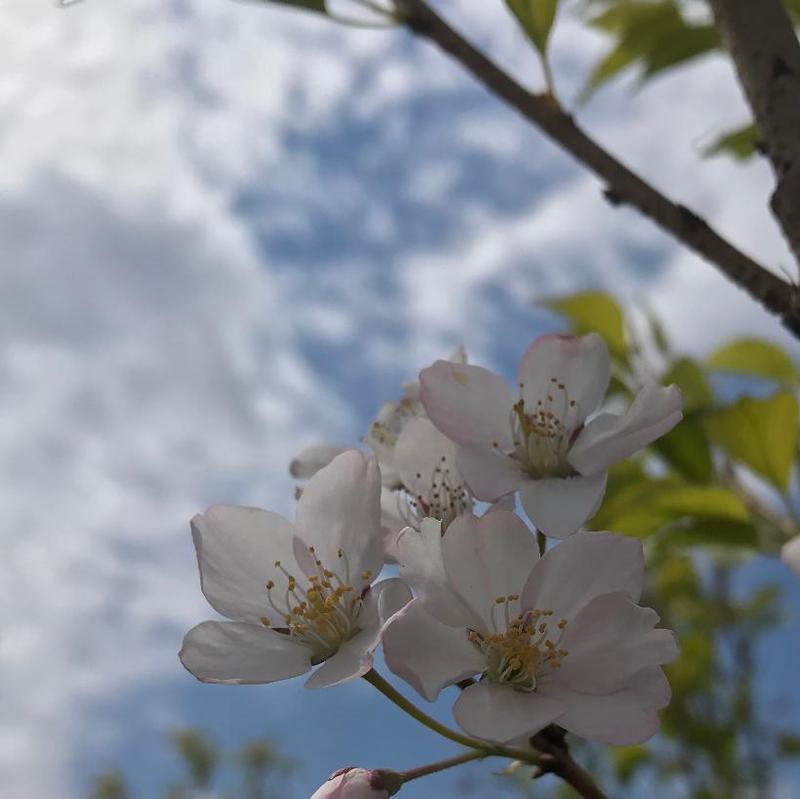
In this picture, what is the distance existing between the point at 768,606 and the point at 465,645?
2.16 m

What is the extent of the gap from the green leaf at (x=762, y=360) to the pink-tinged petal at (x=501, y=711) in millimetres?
804

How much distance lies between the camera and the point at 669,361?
1229 millimetres

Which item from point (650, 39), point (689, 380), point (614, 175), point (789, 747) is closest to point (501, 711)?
point (614, 175)

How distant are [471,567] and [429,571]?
1.1 inches

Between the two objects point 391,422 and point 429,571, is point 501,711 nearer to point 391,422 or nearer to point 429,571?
point 429,571

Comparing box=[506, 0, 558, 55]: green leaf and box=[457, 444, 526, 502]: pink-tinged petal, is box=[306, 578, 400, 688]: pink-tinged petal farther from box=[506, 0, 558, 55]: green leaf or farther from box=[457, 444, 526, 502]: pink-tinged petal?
box=[506, 0, 558, 55]: green leaf

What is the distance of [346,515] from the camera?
2.02 feet

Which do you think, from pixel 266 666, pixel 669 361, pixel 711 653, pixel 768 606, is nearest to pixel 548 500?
pixel 266 666

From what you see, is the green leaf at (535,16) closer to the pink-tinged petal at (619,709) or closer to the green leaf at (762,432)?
the green leaf at (762,432)

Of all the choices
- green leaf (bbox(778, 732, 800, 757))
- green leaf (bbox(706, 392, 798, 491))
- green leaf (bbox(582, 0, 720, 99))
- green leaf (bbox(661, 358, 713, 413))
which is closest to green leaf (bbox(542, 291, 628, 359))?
green leaf (bbox(661, 358, 713, 413))

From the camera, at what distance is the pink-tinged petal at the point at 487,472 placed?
606mm

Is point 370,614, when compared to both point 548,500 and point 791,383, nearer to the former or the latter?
point 548,500

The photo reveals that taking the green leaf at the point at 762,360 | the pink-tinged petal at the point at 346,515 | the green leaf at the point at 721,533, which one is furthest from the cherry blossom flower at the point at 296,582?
the green leaf at the point at 762,360

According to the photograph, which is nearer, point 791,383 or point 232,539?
point 232,539
